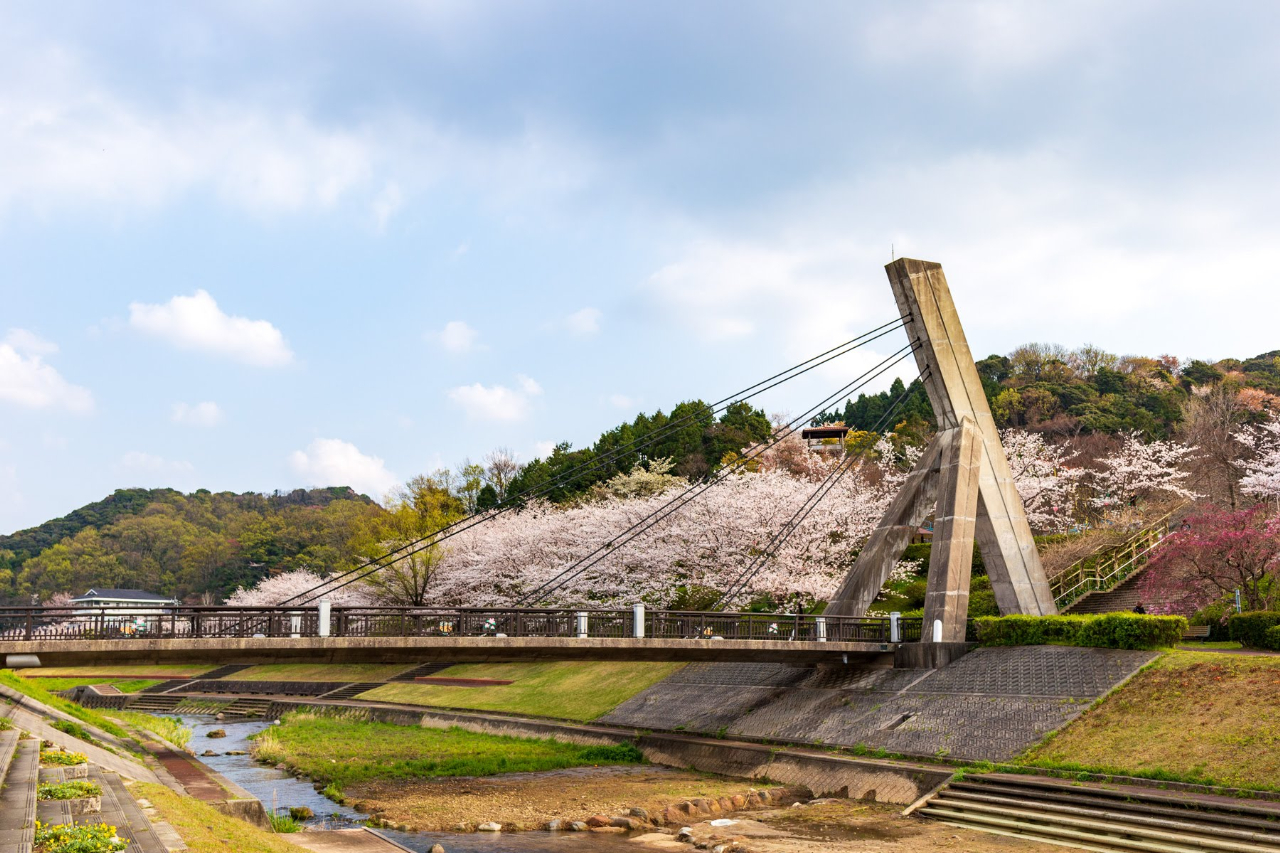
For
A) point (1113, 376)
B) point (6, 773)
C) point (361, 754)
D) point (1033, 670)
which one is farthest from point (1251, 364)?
point (6, 773)

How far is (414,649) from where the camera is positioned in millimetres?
20547

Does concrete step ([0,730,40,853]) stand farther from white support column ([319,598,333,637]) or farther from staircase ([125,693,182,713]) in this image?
staircase ([125,693,182,713])

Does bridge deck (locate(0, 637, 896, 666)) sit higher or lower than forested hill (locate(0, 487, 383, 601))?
lower

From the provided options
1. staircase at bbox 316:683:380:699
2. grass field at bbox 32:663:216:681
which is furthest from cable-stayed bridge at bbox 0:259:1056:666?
grass field at bbox 32:663:216:681

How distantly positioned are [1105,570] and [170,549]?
107564 millimetres

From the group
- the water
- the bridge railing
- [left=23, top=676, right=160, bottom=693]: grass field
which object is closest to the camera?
the water

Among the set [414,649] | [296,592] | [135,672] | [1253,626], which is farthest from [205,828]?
[135,672]

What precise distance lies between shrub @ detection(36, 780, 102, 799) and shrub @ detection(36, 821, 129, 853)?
7.80 ft

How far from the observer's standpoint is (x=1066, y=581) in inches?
1409

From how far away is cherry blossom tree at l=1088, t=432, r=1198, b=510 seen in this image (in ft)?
154

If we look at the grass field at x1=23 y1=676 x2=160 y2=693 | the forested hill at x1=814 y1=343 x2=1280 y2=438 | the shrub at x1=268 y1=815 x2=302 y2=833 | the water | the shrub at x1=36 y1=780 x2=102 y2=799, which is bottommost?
the grass field at x1=23 y1=676 x2=160 y2=693

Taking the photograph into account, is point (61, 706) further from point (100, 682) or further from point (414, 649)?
point (100, 682)

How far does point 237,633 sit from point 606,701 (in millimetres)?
15364

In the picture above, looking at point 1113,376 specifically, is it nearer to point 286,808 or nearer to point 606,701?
point 606,701
